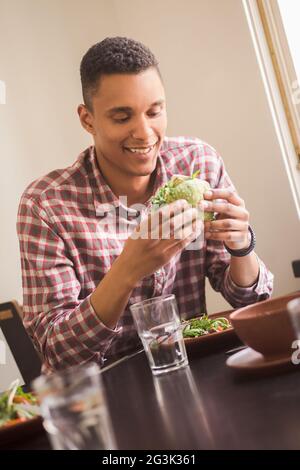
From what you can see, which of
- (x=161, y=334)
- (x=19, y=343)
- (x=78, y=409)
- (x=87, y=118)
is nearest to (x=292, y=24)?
(x=87, y=118)

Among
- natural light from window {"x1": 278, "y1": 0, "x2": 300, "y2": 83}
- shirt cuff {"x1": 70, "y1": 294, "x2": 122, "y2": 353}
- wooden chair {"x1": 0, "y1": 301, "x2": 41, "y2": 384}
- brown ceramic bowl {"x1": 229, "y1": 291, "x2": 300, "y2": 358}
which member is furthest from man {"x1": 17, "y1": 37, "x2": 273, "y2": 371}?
wooden chair {"x1": 0, "y1": 301, "x2": 41, "y2": 384}

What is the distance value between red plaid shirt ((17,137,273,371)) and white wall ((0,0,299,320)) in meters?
1.11

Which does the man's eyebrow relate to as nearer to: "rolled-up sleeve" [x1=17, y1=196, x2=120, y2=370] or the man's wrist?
"rolled-up sleeve" [x1=17, y1=196, x2=120, y2=370]

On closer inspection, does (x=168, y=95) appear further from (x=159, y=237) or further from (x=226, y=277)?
(x=159, y=237)

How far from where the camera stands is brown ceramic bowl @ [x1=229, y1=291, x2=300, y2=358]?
115 centimetres

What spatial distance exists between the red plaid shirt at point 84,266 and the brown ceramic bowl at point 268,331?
0.59 meters

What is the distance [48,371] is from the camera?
1.93 m

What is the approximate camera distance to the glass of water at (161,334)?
4.50 feet

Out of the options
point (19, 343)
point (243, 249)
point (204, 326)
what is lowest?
point (19, 343)

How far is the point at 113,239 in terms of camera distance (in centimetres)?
207

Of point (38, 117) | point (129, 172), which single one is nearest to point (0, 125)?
point (38, 117)

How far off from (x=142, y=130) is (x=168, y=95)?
1796 mm
